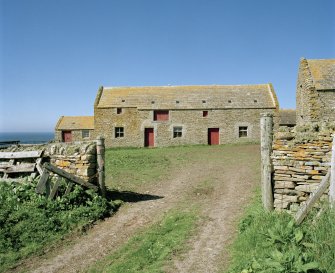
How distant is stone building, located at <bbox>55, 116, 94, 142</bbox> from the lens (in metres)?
43.9

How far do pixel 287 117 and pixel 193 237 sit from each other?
1511 inches

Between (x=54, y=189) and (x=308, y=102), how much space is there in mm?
22950

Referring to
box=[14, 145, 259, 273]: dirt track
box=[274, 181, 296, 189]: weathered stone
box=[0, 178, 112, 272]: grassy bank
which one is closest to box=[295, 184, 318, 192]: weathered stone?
box=[274, 181, 296, 189]: weathered stone

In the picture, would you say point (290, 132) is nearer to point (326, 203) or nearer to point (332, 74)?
point (326, 203)

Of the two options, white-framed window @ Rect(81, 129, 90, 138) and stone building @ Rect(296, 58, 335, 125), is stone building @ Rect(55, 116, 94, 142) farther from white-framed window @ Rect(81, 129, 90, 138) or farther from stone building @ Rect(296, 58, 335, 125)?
stone building @ Rect(296, 58, 335, 125)

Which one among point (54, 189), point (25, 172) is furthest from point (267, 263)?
point (25, 172)

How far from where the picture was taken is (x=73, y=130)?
44.1m

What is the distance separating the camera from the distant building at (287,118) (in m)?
40.9

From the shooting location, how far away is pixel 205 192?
1245 cm

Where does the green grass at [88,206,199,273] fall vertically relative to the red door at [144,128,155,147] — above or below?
below

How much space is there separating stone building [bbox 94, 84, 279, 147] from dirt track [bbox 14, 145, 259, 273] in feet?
65.3

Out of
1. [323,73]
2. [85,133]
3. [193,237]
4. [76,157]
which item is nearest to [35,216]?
[76,157]

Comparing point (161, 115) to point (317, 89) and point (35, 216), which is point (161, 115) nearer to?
point (317, 89)

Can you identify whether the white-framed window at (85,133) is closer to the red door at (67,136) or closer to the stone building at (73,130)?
the stone building at (73,130)
